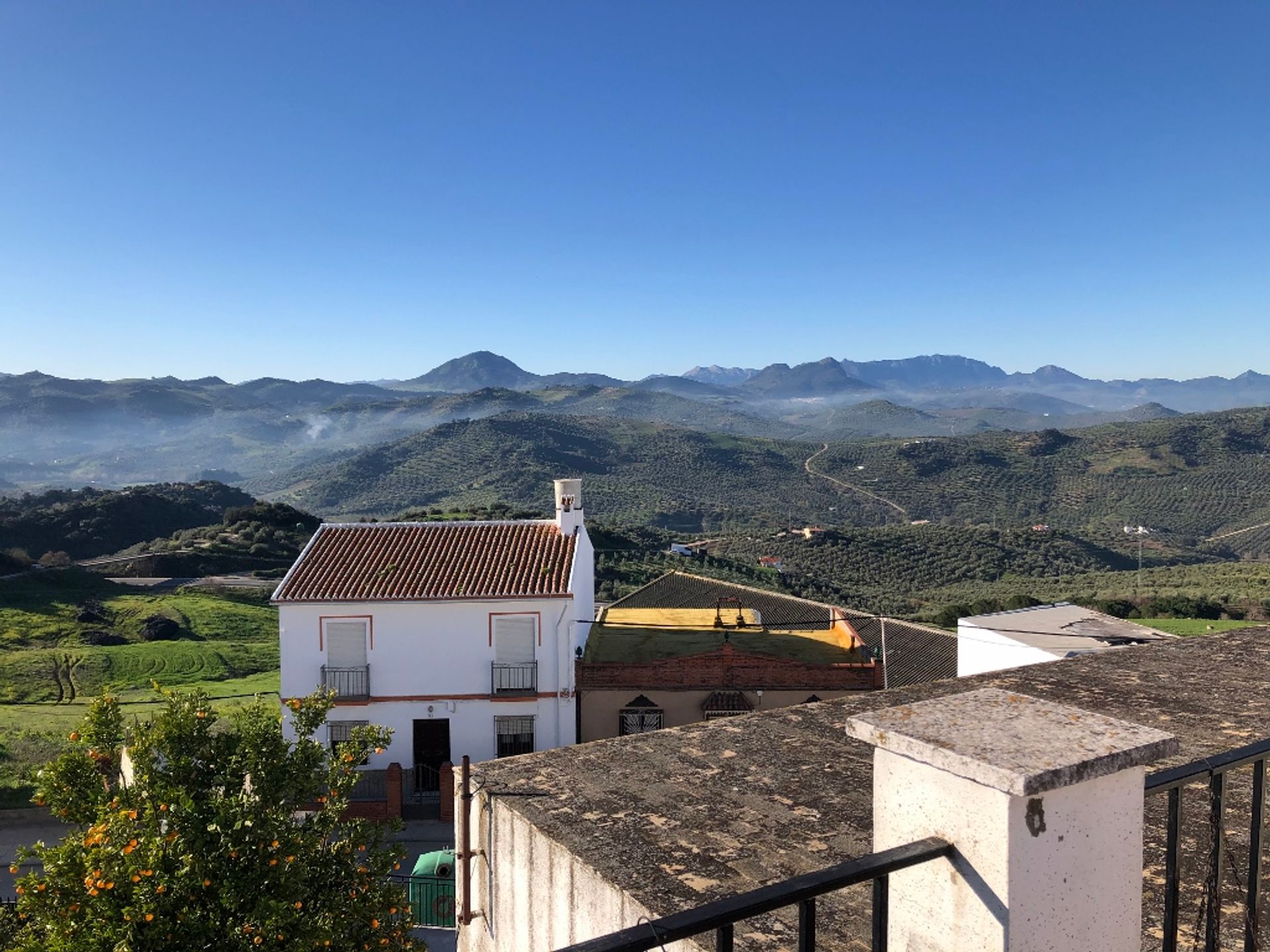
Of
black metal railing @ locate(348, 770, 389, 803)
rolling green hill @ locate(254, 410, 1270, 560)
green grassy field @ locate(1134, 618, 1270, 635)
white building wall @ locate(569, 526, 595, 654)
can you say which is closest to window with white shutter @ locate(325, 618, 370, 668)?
black metal railing @ locate(348, 770, 389, 803)

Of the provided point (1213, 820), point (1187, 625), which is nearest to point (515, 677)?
point (1213, 820)

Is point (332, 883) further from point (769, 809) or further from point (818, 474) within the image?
point (818, 474)

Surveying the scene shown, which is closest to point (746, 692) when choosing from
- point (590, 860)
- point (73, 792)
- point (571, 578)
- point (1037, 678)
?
point (571, 578)

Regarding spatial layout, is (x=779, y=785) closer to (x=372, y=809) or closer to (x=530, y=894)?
(x=530, y=894)

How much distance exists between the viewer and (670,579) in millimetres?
29797

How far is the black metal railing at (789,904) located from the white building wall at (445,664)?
16224 mm

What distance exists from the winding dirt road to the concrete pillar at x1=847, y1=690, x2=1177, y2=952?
7603 centimetres

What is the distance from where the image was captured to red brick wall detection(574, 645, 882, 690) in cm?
1758

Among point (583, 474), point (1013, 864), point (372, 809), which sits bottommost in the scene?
point (372, 809)

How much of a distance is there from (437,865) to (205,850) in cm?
698

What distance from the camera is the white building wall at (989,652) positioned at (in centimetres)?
1455

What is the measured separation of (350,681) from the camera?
695 inches

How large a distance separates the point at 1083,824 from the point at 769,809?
2.81 meters

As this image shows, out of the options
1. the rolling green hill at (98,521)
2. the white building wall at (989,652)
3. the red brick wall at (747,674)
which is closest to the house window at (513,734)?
the red brick wall at (747,674)
